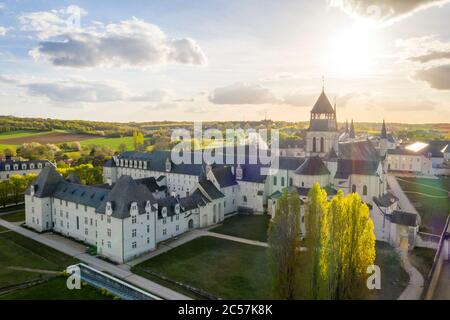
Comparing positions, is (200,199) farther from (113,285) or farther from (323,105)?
(323,105)

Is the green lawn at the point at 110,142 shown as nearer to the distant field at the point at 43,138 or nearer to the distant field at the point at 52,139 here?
the distant field at the point at 52,139

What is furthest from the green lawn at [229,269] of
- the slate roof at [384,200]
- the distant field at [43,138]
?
the distant field at [43,138]

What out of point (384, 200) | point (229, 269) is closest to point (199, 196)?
point (229, 269)

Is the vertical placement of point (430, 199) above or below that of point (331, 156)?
below

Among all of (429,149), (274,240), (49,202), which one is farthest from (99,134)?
(274,240)

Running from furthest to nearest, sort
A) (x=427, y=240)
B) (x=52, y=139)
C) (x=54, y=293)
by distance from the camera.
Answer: (x=52, y=139), (x=427, y=240), (x=54, y=293)

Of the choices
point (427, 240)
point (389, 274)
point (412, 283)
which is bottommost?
point (412, 283)
